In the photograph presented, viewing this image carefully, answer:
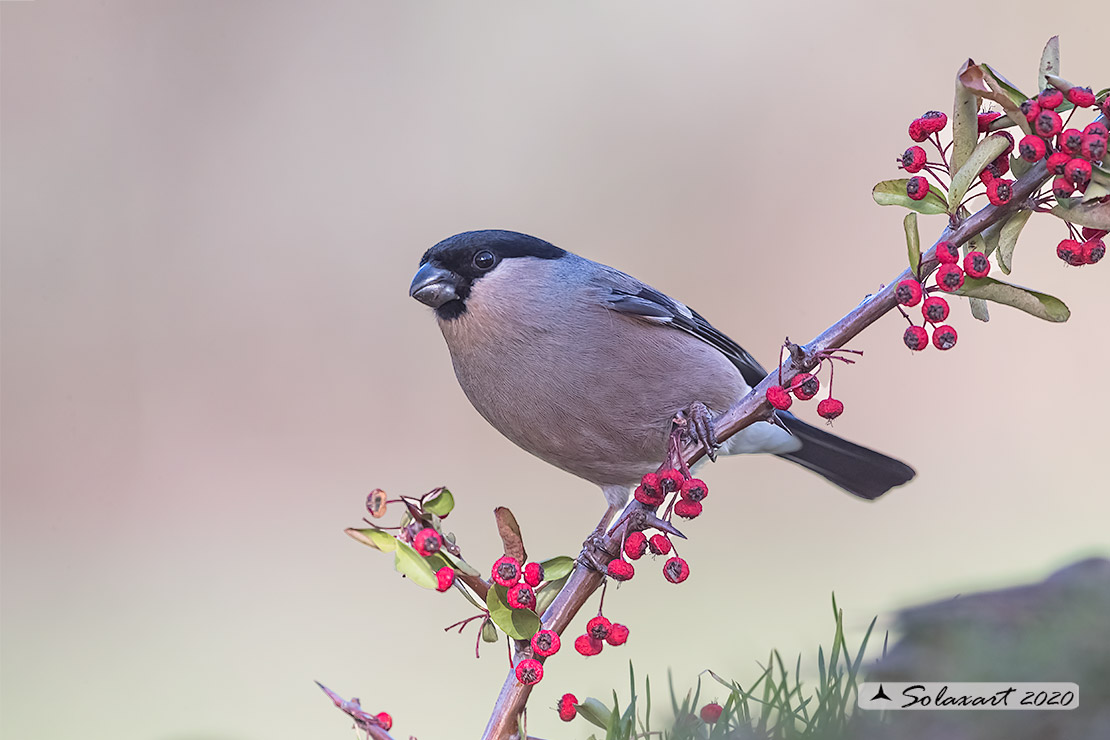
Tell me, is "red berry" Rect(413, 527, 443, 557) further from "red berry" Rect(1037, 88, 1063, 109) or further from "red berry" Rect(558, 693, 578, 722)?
"red berry" Rect(1037, 88, 1063, 109)

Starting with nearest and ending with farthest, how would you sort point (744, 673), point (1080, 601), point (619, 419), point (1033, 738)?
point (1033, 738) → point (1080, 601) → point (744, 673) → point (619, 419)

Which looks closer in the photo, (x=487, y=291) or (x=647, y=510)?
(x=647, y=510)

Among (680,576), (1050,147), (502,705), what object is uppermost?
(1050,147)

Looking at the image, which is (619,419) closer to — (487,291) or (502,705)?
(487,291)

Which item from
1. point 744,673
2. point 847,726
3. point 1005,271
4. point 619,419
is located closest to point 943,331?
point 1005,271

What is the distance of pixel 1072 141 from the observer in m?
0.82

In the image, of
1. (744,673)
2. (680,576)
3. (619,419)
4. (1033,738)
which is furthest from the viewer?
(619,419)

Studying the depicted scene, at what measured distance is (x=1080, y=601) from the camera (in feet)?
2.77

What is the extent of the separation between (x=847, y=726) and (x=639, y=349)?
0.79 m

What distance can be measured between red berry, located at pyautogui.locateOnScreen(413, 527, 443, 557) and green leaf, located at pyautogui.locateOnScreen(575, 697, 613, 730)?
266 millimetres

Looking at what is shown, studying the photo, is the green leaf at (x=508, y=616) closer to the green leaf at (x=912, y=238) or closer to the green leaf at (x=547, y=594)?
the green leaf at (x=547, y=594)

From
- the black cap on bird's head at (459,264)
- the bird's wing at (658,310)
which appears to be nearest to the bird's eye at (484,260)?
the black cap on bird's head at (459,264)

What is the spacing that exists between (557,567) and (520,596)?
105 millimetres

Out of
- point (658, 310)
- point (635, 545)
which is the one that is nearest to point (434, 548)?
point (635, 545)
